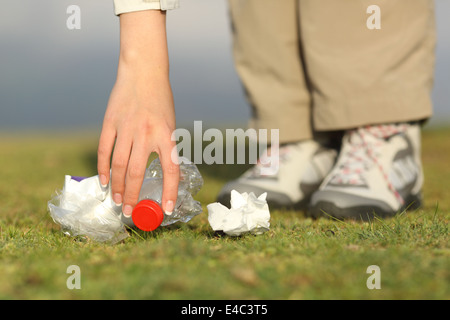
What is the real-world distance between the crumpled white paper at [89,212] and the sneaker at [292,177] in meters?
0.80

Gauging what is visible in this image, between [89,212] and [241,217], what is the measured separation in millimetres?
567

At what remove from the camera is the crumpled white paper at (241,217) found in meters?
1.59

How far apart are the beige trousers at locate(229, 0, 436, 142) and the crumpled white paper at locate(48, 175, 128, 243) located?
1355 mm

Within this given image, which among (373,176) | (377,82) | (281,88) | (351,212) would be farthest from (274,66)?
(351,212)

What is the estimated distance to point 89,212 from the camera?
167cm

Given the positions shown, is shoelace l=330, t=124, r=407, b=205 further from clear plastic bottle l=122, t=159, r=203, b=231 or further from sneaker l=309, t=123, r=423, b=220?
clear plastic bottle l=122, t=159, r=203, b=231

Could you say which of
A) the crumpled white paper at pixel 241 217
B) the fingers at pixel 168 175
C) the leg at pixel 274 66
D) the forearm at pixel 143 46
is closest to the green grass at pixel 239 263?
the crumpled white paper at pixel 241 217

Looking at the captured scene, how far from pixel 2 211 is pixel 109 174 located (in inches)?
47.4

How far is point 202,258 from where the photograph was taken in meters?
1.27

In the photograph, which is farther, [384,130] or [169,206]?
[384,130]

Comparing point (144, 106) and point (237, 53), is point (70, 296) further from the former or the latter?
point (237, 53)

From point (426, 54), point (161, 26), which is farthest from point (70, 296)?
point (426, 54)

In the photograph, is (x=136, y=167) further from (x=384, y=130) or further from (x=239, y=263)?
(x=384, y=130)

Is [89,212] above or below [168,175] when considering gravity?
below
